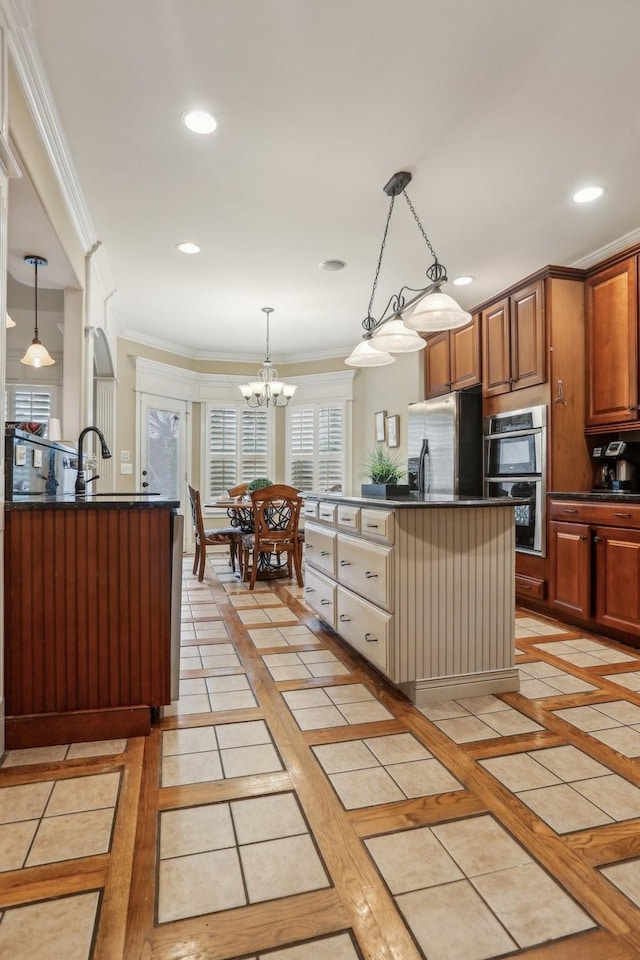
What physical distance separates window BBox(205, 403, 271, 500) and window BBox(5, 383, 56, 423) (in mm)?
2392

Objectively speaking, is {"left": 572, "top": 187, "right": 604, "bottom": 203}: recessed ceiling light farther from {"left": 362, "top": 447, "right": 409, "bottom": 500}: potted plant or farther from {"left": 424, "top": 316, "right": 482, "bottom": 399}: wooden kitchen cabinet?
{"left": 362, "top": 447, "right": 409, "bottom": 500}: potted plant

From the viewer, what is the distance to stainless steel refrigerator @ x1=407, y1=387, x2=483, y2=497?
454 centimetres

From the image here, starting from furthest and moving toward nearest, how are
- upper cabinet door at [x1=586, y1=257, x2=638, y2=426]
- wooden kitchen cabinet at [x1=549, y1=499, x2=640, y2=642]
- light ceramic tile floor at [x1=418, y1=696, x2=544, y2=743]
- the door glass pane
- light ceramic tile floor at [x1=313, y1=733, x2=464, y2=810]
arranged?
the door glass pane
upper cabinet door at [x1=586, y1=257, x2=638, y2=426]
wooden kitchen cabinet at [x1=549, y1=499, x2=640, y2=642]
light ceramic tile floor at [x1=418, y1=696, x2=544, y2=743]
light ceramic tile floor at [x1=313, y1=733, x2=464, y2=810]

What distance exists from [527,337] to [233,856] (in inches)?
149

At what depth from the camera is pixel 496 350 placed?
437 centimetres

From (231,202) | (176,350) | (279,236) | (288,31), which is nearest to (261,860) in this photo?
(288,31)

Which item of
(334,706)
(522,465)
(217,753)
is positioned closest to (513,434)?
(522,465)

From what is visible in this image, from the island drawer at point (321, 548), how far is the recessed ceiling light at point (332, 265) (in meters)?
2.09

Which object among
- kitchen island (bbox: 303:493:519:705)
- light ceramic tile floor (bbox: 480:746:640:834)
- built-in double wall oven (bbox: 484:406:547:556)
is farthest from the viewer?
built-in double wall oven (bbox: 484:406:547:556)

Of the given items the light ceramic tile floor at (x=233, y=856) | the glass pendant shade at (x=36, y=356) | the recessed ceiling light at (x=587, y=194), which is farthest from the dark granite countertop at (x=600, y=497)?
the glass pendant shade at (x=36, y=356)

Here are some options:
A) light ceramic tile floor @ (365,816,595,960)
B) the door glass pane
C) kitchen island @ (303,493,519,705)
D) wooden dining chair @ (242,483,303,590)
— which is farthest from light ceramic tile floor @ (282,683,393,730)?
the door glass pane

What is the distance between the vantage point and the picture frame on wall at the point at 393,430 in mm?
6066

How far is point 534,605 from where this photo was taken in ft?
13.2

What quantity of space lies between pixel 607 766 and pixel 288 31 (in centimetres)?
285
